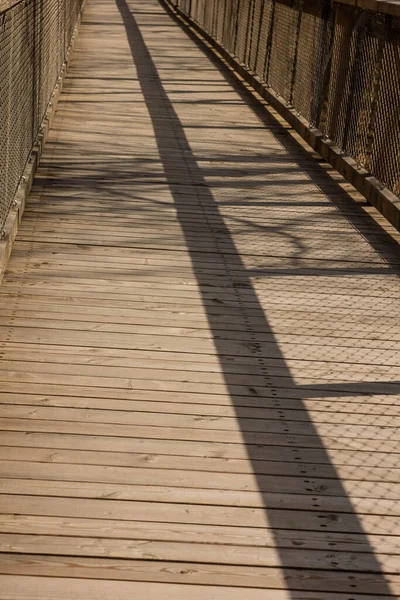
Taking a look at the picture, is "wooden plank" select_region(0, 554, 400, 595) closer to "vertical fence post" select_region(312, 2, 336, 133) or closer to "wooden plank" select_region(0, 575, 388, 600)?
"wooden plank" select_region(0, 575, 388, 600)

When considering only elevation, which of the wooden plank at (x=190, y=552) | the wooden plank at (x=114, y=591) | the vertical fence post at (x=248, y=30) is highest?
the wooden plank at (x=114, y=591)

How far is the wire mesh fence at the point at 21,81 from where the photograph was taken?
5172mm

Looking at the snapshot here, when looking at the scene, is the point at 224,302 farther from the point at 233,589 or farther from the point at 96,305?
the point at 233,589

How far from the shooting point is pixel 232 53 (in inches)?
624

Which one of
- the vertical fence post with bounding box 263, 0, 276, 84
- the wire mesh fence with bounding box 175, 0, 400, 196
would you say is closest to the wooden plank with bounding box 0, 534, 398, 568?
the wire mesh fence with bounding box 175, 0, 400, 196

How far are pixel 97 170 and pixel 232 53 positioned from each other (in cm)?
857

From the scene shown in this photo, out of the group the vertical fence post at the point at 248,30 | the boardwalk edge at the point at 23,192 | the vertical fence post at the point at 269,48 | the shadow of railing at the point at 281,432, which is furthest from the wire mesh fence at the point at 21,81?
the vertical fence post at the point at 248,30

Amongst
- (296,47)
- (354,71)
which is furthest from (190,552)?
(296,47)

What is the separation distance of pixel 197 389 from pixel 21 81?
2.84 metres

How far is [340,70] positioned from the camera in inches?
341

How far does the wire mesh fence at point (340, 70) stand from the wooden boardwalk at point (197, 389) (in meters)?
0.44

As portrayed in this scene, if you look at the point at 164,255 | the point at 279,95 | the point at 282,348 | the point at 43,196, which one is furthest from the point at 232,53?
the point at 282,348

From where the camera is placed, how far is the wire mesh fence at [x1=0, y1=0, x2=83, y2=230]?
5.17 m

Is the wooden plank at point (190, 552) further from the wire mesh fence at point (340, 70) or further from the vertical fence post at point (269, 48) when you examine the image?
the vertical fence post at point (269, 48)
